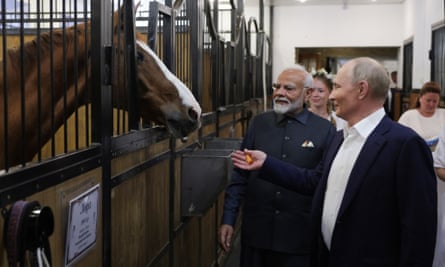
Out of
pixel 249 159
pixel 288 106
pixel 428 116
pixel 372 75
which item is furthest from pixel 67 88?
pixel 428 116

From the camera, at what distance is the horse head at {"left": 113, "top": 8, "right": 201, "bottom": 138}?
191 cm

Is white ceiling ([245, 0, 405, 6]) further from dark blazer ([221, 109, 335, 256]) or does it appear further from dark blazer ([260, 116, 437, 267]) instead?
dark blazer ([260, 116, 437, 267])

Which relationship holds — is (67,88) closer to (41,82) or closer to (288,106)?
(41,82)

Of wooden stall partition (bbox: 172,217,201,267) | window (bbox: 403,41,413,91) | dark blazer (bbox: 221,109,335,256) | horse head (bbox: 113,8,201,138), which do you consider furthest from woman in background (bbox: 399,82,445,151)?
window (bbox: 403,41,413,91)

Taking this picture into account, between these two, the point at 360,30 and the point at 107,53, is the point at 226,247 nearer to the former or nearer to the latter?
the point at 107,53

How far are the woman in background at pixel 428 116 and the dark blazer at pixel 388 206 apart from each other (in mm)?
2810

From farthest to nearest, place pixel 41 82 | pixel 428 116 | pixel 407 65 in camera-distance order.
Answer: pixel 407 65 → pixel 428 116 → pixel 41 82

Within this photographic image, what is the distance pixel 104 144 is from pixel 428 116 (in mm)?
3435

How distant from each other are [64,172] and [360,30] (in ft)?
30.2

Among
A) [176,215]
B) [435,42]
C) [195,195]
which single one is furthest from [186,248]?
[435,42]

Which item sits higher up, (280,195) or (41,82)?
(41,82)

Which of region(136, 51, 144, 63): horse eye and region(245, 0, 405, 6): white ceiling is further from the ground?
region(245, 0, 405, 6): white ceiling

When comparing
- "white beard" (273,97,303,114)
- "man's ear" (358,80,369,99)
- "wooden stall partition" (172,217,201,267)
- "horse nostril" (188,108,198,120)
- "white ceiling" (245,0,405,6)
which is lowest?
"wooden stall partition" (172,217,201,267)

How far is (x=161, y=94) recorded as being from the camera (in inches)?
75.7
